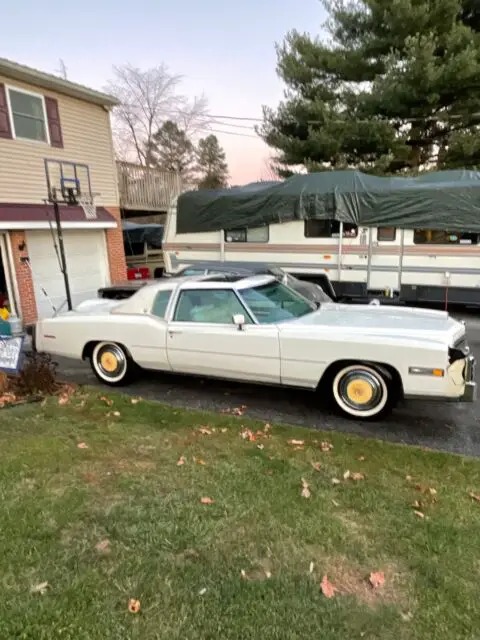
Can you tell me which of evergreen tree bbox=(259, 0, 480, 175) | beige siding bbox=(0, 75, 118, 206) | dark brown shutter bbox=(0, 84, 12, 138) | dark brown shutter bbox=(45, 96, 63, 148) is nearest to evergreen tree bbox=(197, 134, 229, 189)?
evergreen tree bbox=(259, 0, 480, 175)

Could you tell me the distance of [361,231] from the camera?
9.82 m

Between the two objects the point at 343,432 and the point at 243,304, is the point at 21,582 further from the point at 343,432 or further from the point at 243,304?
the point at 243,304

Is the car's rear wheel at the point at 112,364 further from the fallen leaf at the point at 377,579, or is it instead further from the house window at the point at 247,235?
the house window at the point at 247,235

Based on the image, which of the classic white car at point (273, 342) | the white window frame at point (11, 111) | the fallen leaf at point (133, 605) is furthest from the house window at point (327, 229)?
the fallen leaf at point (133, 605)

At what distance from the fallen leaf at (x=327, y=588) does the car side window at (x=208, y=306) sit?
296 cm

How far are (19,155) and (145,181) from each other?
15.5 feet

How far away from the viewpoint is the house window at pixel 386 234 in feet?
31.7

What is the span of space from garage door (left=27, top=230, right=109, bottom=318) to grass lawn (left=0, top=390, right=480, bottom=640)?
6.83 meters

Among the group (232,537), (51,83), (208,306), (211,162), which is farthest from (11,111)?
(211,162)

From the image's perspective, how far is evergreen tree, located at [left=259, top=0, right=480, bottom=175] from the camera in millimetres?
14523

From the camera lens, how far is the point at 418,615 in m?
2.13

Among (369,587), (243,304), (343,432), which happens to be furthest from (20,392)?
(369,587)

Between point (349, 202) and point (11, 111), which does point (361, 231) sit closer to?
point (349, 202)

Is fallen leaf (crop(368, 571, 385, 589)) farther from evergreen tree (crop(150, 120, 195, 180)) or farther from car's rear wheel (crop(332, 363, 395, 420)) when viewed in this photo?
evergreen tree (crop(150, 120, 195, 180))
